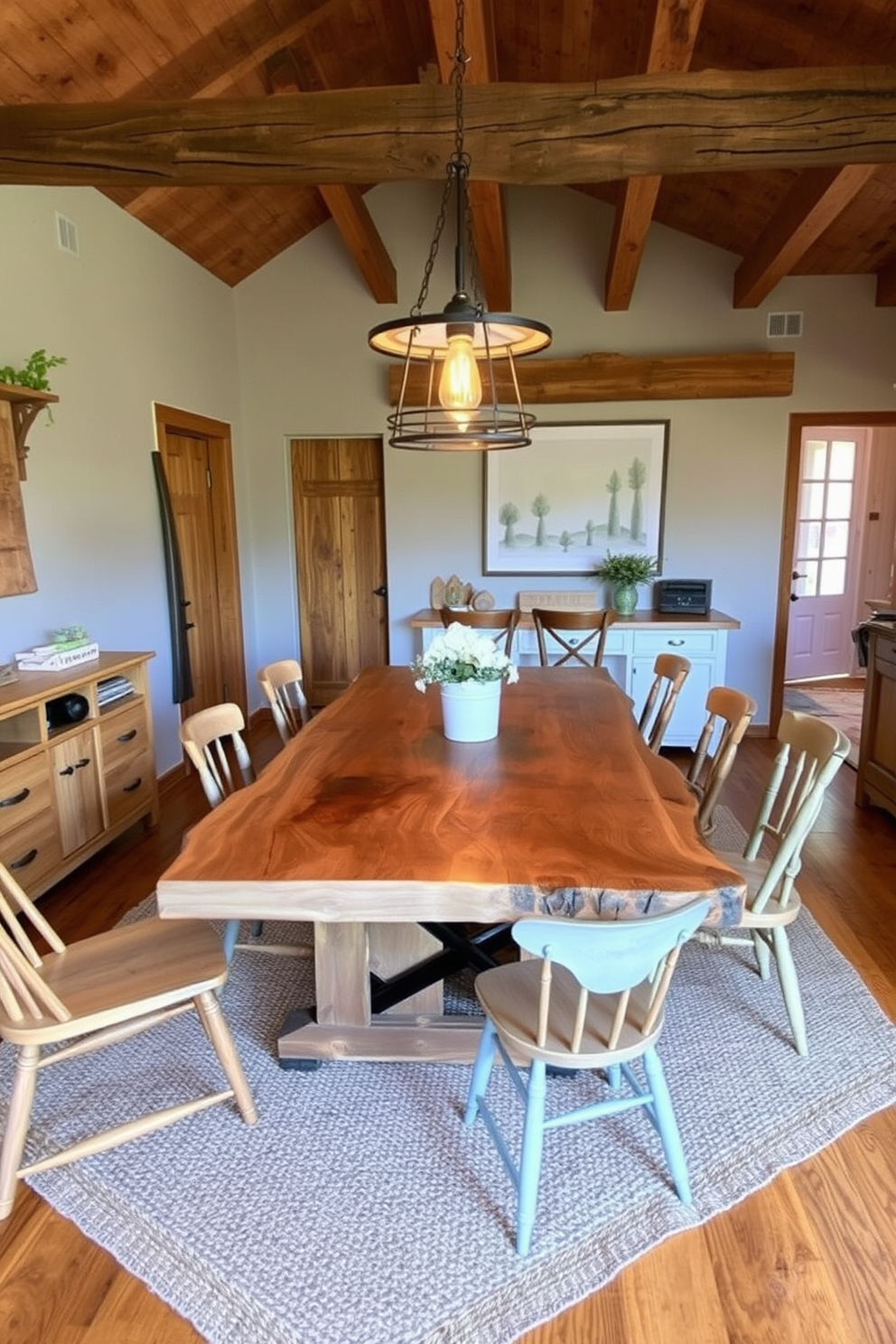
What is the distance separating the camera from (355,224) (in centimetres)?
427

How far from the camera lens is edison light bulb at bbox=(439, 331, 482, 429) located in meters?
2.14

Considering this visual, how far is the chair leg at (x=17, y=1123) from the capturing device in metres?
1.67

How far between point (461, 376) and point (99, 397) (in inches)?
90.3

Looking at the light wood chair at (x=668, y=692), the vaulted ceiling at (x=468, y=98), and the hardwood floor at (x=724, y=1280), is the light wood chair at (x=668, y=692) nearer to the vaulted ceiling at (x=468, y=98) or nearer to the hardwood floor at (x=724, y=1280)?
the hardwood floor at (x=724, y=1280)

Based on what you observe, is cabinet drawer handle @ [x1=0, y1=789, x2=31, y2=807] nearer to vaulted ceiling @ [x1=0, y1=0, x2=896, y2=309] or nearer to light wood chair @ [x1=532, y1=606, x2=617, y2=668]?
vaulted ceiling @ [x1=0, y1=0, x2=896, y2=309]

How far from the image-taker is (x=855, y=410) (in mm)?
4910

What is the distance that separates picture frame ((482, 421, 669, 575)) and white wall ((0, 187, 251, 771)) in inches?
79.0

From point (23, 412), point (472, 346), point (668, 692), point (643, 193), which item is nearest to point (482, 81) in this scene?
point (643, 193)

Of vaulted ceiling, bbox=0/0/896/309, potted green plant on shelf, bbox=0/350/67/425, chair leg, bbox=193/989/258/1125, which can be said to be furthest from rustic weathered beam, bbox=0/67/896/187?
chair leg, bbox=193/989/258/1125

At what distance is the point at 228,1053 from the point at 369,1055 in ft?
1.29

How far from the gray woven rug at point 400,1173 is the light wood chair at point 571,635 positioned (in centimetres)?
202

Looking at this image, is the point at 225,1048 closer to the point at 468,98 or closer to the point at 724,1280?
the point at 724,1280

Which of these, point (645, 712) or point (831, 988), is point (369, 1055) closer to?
point (831, 988)

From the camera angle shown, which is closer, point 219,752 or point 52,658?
point 219,752
